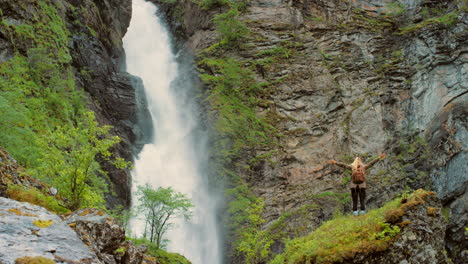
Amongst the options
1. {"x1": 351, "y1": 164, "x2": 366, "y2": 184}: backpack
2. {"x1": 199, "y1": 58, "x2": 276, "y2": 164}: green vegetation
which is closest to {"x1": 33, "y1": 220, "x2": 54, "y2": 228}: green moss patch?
{"x1": 351, "y1": 164, "x2": 366, "y2": 184}: backpack

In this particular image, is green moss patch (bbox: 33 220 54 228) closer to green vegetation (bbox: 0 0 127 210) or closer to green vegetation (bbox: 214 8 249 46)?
green vegetation (bbox: 0 0 127 210)

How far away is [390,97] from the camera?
2745cm

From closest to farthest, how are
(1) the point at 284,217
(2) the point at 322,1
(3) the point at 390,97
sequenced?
(1) the point at 284,217 → (3) the point at 390,97 → (2) the point at 322,1

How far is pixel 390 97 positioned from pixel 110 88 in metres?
21.0

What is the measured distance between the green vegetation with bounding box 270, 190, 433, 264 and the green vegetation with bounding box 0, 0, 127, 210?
6652 mm

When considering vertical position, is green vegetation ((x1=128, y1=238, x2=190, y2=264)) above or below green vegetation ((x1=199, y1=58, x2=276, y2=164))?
below

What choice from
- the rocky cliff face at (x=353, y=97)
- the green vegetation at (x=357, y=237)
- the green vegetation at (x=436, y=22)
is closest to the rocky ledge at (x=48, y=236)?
the green vegetation at (x=357, y=237)

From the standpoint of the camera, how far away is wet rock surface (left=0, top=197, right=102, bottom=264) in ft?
18.1

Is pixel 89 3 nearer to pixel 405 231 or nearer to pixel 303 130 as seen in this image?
pixel 303 130

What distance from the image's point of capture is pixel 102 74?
28.7 m

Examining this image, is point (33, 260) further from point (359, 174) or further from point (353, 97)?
point (353, 97)

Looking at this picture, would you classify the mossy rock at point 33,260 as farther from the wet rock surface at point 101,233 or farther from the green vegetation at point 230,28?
the green vegetation at point 230,28

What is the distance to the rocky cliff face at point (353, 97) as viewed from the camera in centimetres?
2259

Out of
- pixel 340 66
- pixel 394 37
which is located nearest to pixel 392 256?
pixel 340 66
